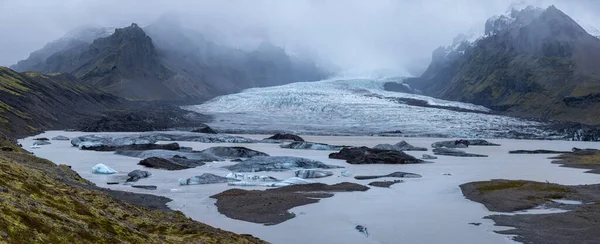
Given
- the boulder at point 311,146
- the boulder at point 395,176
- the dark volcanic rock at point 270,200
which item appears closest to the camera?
the dark volcanic rock at point 270,200

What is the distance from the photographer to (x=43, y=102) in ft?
364

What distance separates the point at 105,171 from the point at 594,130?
92.4 m

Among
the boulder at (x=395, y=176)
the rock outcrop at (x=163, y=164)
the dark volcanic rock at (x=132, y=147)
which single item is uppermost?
the dark volcanic rock at (x=132, y=147)

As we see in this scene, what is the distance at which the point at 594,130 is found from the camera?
10362 centimetres

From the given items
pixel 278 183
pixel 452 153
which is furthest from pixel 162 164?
pixel 452 153

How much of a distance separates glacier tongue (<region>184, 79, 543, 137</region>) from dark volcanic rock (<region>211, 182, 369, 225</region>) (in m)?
73.9

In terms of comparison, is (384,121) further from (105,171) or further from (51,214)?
(51,214)

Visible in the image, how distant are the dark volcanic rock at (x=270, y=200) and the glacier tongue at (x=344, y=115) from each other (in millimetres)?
73907

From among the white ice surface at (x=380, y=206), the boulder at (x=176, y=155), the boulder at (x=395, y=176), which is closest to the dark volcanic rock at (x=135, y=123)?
the boulder at (x=176, y=155)

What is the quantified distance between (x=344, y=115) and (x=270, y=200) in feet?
363

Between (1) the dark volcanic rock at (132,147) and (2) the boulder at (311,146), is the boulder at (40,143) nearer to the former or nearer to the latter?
(1) the dark volcanic rock at (132,147)

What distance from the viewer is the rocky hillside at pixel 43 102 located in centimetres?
8329

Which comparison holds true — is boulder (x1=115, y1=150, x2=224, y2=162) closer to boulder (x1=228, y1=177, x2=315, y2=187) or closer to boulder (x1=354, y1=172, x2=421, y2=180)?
boulder (x1=228, y1=177, x2=315, y2=187)

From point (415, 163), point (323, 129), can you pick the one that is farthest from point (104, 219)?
point (323, 129)
